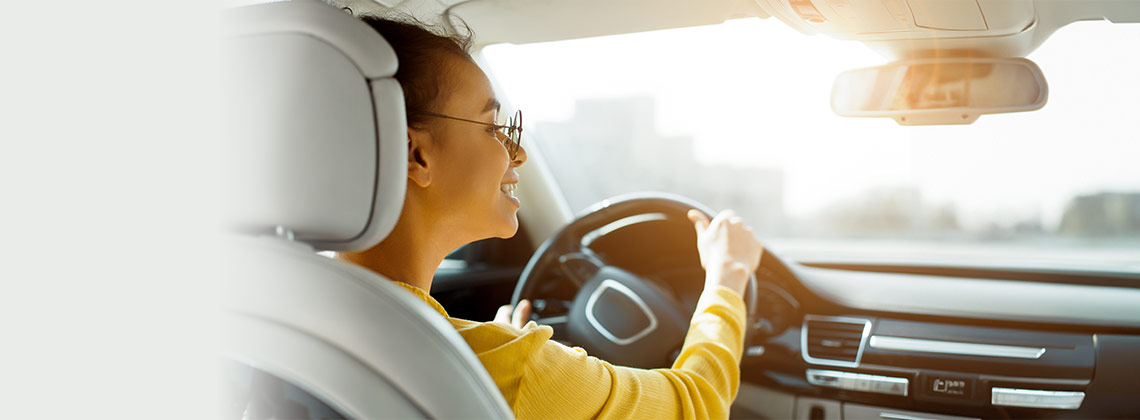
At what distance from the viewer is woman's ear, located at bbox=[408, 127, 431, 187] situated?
5.04ft

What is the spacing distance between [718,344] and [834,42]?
1138 millimetres

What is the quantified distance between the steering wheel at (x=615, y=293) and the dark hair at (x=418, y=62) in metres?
1.15

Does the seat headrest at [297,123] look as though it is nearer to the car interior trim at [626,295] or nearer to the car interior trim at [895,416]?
the car interior trim at [626,295]

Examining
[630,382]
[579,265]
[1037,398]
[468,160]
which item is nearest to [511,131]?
[468,160]

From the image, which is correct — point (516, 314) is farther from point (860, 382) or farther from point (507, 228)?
point (860, 382)

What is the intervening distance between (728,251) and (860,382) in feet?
2.53

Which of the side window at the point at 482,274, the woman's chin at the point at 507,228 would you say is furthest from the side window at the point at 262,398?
the side window at the point at 482,274

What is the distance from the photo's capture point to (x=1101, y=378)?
96.6 inches

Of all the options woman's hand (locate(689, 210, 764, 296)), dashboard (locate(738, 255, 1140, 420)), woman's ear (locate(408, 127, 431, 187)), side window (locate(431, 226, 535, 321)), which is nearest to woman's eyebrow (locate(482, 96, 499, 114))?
woman's ear (locate(408, 127, 431, 187))

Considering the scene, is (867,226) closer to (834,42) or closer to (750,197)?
(750,197)

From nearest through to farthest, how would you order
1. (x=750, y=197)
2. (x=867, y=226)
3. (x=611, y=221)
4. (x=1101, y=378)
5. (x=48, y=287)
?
1. (x=48, y=287)
2. (x=1101, y=378)
3. (x=611, y=221)
4. (x=750, y=197)
5. (x=867, y=226)

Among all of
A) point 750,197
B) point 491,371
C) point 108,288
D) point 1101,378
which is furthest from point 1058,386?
point 750,197

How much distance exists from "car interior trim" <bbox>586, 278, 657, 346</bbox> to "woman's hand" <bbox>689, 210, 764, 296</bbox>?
14.8 inches

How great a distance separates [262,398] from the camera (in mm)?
1086
